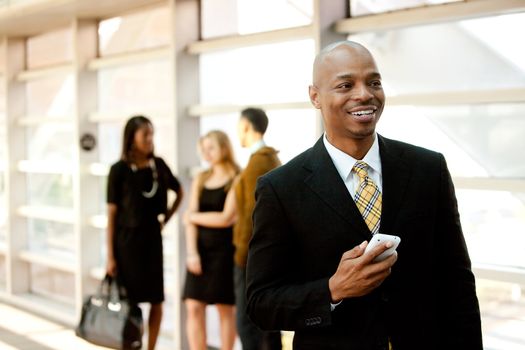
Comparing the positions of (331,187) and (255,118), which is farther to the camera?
(255,118)

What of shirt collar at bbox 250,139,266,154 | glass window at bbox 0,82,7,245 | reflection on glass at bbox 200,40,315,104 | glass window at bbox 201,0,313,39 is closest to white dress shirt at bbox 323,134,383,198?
shirt collar at bbox 250,139,266,154

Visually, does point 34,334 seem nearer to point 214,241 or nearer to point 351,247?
point 214,241

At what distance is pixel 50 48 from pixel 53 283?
2.68 m

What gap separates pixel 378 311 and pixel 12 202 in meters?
8.54

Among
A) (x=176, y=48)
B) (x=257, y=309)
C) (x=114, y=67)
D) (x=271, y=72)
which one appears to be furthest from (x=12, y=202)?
(x=257, y=309)

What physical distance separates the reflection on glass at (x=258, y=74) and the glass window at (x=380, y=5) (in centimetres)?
46

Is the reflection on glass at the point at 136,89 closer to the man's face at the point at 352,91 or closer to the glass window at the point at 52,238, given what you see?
the glass window at the point at 52,238

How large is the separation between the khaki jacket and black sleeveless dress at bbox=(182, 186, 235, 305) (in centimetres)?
53

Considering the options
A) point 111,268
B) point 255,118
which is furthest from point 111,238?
point 255,118

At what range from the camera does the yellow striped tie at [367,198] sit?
7.12 feet

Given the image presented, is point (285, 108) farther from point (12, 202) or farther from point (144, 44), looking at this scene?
point (12, 202)

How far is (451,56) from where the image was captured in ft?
16.0

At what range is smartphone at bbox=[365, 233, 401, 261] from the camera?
198 centimetres

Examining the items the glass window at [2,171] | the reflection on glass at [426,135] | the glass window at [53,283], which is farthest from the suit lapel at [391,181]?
the glass window at [2,171]
